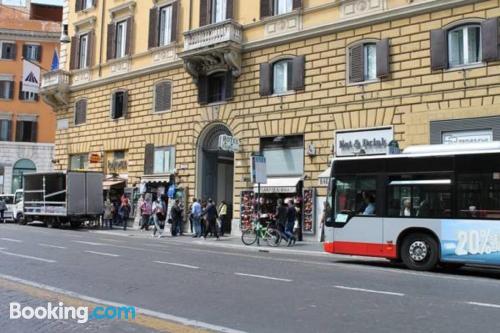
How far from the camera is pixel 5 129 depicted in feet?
182

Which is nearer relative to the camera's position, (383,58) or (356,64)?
(383,58)

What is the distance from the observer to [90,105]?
35.8 m

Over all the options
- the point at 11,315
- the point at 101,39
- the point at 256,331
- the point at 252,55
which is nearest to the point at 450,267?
the point at 256,331

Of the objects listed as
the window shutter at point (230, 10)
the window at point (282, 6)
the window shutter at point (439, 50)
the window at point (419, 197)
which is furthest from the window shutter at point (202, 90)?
the window at point (419, 197)

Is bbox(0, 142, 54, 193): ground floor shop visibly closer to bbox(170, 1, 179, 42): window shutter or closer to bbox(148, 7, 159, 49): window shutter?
bbox(148, 7, 159, 49): window shutter

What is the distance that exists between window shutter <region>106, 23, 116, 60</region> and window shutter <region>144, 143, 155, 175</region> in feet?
21.5

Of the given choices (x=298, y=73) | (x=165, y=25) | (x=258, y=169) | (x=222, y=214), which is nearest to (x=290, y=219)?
(x=258, y=169)

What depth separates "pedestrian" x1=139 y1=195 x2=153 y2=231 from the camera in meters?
30.2

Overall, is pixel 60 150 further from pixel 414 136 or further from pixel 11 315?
pixel 11 315

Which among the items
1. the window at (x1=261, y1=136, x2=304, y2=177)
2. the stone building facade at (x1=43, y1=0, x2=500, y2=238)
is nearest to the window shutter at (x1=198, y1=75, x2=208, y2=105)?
the stone building facade at (x1=43, y1=0, x2=500, y2=238)

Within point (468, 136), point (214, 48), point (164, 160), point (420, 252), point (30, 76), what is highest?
point (30, 76)

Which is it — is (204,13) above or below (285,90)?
above

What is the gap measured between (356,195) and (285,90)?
11025mm

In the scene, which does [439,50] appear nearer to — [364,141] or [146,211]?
[364,141]
